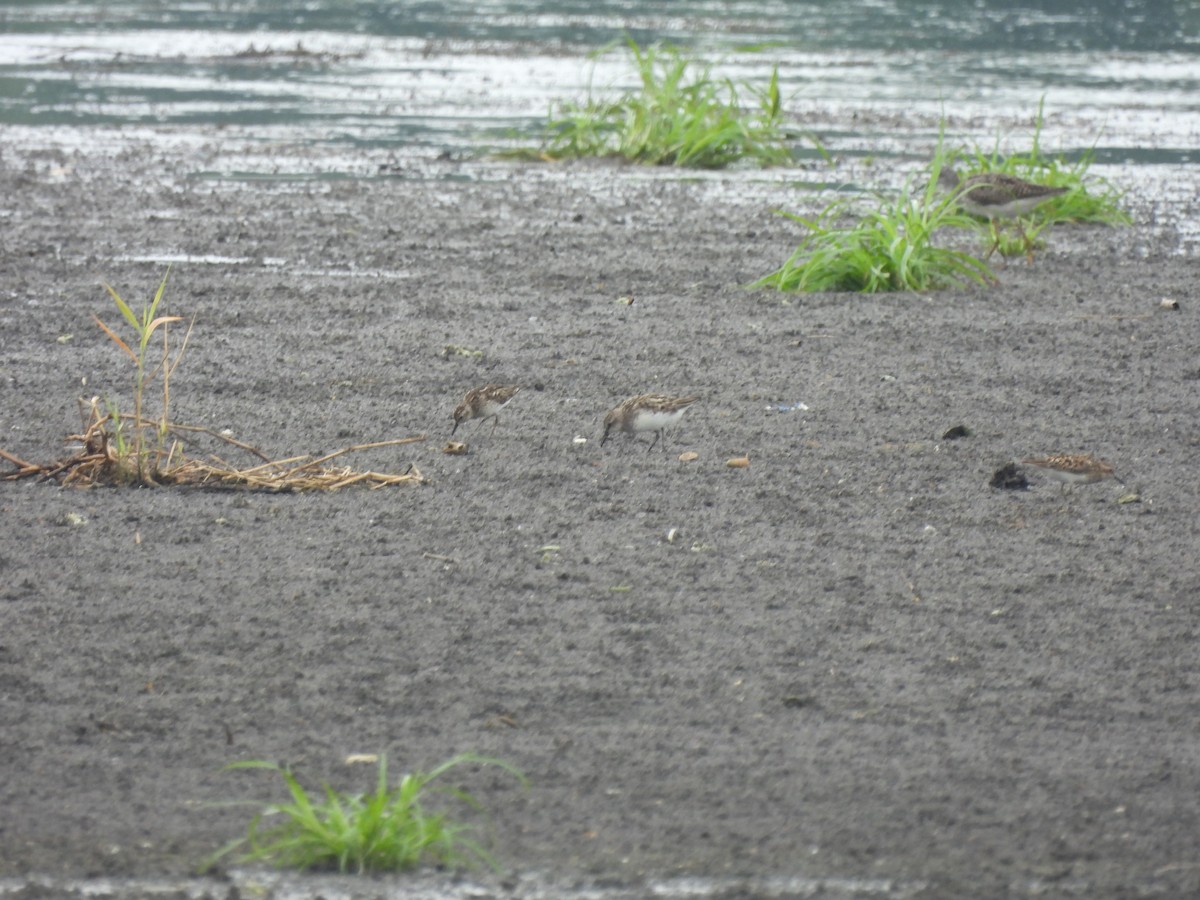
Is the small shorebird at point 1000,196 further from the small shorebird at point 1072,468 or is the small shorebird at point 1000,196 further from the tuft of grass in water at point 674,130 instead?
the small shorebird at point 1072,468

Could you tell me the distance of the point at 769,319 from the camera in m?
8.87

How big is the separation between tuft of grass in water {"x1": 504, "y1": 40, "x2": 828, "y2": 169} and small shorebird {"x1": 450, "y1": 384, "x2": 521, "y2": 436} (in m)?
8.42

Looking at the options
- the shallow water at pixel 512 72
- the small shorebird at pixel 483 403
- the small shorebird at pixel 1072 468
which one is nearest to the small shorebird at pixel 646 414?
the small shorebird at pixel 483 403

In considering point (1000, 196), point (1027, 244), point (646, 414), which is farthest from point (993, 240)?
point (646, 414)

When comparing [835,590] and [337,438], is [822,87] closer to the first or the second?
[337,438]

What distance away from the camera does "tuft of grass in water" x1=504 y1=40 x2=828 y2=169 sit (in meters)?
14.6

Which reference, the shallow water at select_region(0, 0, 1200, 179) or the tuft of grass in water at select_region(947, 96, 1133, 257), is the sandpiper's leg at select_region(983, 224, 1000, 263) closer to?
the tuft of grass in water at select_region(947, 96, 1133, 257)

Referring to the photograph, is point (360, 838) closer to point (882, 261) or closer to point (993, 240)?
point (882, 261)

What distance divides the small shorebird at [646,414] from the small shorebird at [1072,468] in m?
1.38

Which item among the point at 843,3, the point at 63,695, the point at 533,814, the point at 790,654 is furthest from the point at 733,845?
the point at 843,3

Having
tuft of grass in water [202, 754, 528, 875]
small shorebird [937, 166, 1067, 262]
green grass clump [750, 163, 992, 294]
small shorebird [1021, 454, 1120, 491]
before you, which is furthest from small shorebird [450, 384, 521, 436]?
small shorebird [937, 166, 1067, 262]

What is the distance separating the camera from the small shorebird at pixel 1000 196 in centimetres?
1032

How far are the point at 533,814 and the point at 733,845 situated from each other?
48 centimetres

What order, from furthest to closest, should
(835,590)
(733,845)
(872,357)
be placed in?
(872,357) → (835,590) → (733,845)
